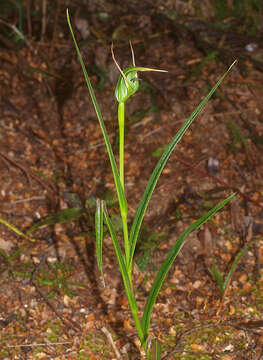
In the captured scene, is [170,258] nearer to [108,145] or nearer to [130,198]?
[108,145]

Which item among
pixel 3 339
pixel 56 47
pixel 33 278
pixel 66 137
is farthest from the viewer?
pixel 56 47

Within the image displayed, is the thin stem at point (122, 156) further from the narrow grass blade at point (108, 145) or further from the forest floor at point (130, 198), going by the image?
the forest floor at point (130, 198)

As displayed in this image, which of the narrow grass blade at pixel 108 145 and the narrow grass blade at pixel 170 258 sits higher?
the narrow grass blade at pixel 108 145

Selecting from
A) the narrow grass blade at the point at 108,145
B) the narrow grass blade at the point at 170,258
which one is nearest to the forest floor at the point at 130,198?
the narrow grass blade at the point at 170,258

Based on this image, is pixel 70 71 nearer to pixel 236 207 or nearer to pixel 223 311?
pixel 236 207

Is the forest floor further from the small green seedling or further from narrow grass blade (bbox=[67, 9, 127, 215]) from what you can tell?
narrow grass blade (bbox=[67, 9, 127, 215])

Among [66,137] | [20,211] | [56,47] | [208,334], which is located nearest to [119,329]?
[208,334]

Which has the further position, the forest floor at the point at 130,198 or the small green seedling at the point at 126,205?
the forest floor at the point at 130,198

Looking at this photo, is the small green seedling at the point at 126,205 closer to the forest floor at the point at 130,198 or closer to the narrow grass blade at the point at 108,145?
the narrow grass blade at the point at 108,145
